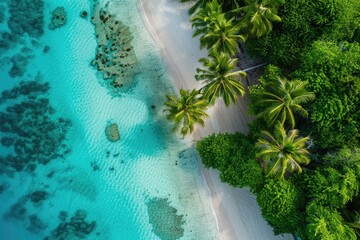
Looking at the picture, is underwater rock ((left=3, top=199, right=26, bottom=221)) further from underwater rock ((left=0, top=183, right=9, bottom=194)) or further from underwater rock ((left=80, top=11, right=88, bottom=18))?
underwater rock ((left=80, top=11, right=88, bottom=18))

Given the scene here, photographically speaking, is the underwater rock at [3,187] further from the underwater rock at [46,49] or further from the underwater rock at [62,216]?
the underwater rock at [46,49]

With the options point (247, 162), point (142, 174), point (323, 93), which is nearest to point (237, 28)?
point (323, 93)

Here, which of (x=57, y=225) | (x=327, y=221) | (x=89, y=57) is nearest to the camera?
(x=327, y=221)

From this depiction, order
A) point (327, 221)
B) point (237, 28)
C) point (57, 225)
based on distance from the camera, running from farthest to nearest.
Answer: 1. point (57, 225)
2. point (237, 28)
3. point (327, 221)

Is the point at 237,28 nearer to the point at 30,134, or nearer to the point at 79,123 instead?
the point at 79,123

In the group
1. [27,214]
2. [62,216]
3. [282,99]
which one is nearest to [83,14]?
[62,216]

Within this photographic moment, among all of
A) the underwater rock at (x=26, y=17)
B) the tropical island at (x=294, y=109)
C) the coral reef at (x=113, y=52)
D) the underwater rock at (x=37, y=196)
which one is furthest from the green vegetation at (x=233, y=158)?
the underwater rock at (x=26, y=17)
